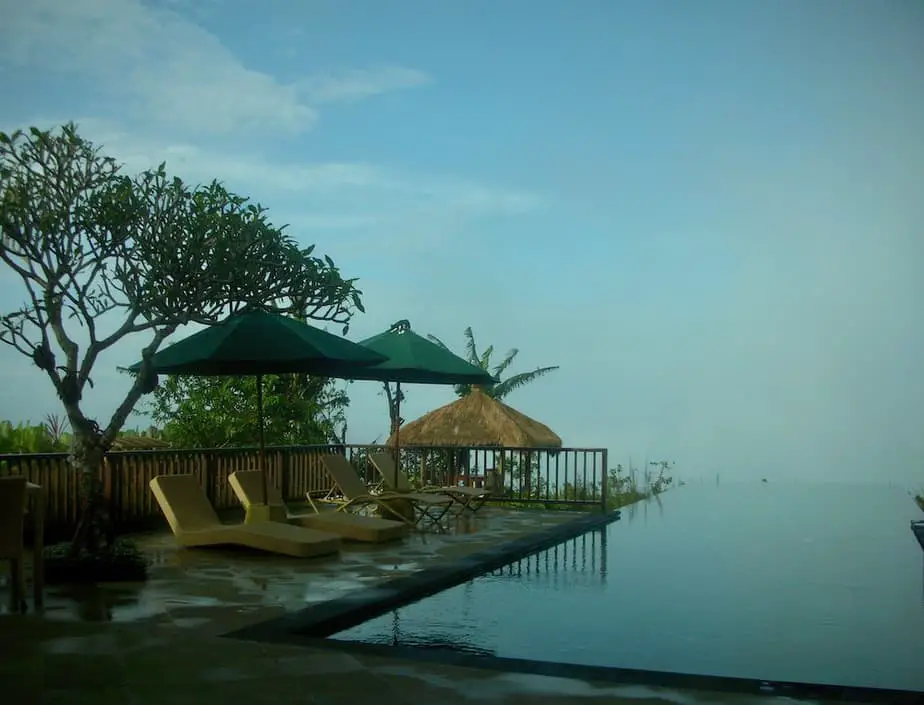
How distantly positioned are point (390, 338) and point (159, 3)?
540 centimetres

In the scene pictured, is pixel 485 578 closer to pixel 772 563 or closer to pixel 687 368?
pixel 772 563

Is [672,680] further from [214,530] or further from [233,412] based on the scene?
[233,412]

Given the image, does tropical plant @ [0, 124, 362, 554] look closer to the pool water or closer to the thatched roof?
the pool water

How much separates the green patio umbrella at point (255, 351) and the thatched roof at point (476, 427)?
7809 millimetres

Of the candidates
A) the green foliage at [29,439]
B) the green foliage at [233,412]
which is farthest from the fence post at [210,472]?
the green foliage at [233,412]

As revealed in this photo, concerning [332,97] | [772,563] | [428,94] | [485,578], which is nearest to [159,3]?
[332,97]

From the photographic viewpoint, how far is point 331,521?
1062 centimetres

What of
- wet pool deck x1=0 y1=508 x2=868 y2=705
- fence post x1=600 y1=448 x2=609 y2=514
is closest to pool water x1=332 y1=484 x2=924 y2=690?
wet pool deck x1=0 y1=508 x2=868 y2=705

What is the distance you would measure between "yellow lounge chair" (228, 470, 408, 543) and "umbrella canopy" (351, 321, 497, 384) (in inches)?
90.2

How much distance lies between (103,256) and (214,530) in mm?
2739

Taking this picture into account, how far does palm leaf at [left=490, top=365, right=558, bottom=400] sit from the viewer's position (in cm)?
2264

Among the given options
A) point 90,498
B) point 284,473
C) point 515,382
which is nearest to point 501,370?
point 515,382

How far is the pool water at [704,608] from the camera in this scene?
5.82m

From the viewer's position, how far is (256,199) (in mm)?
9594
